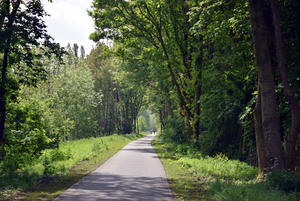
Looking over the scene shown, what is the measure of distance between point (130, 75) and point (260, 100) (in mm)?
24241

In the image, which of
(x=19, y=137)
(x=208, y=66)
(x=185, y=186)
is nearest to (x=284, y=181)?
(x=185, y=186)

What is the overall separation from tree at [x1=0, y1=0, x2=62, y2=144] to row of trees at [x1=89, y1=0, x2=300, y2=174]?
250 inches

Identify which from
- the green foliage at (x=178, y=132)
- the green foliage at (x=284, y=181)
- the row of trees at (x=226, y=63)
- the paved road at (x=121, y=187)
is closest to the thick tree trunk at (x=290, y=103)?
the row of trees at (x=226, y=63)

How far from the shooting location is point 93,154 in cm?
1912

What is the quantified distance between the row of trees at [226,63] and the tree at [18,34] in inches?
250

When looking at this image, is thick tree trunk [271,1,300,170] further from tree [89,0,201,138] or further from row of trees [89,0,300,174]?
tree [89,0,201,138]

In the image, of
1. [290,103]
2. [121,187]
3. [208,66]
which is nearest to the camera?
[290,103]

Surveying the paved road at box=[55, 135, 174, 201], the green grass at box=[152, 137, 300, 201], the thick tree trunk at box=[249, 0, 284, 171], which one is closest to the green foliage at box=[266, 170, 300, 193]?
the green grass at box=[152, 137, 300, 201]

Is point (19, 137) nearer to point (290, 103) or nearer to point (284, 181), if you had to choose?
point (284, 181)

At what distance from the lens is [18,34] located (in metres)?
10.4

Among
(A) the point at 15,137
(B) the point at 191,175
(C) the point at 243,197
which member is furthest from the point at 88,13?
(C) the point at 243,197

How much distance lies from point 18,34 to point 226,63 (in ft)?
31.8

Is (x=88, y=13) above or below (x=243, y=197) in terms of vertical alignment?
above

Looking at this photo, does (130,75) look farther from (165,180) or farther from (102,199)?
(102,199)
